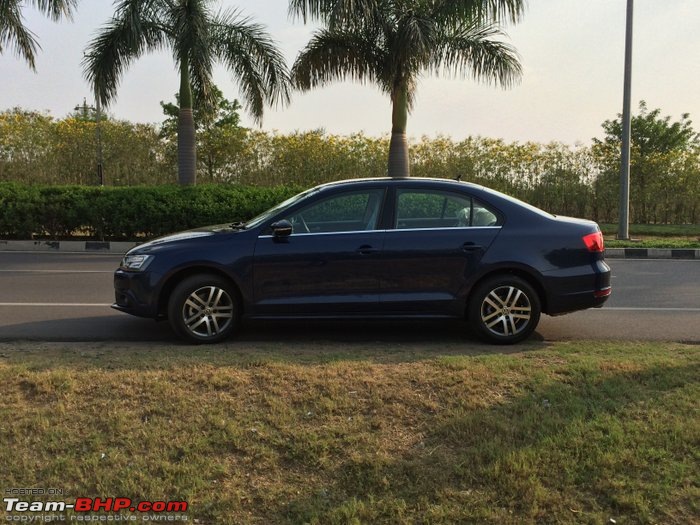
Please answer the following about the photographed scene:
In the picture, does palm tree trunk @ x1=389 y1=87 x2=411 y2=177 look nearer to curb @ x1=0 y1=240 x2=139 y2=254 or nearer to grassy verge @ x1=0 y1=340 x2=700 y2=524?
curb @ x1=0 y1=240 x2=139 y2=254

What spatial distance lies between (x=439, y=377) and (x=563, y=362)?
110 cm

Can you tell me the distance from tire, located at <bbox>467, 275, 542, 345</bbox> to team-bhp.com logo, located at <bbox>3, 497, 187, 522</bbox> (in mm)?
3263

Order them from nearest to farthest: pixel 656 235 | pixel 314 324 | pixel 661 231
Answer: pixel 314 324 < pixel 656 235 < pixel 661 231

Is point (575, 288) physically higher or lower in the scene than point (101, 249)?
lower

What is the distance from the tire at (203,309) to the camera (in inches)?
202

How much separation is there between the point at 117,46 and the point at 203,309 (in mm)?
12008

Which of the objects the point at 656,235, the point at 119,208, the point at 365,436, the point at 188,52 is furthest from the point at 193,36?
the point at 656,235

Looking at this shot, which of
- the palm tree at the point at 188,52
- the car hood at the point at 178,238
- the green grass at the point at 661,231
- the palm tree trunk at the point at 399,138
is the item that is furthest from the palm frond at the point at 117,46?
the green grass at the point at 661,231

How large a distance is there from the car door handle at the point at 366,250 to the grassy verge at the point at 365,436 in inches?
45.1

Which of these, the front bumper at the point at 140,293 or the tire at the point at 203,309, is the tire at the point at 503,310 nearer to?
the tire at the point at 203,309

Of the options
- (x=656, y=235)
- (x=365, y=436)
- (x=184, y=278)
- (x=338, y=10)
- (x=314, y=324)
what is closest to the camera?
(x=365, y=436)

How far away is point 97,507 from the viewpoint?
2.61 m

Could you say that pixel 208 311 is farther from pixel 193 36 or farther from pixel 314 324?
pixel 193 36

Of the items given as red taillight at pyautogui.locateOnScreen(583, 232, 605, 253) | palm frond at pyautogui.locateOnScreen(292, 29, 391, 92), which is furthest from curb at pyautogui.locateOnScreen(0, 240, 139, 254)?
red taillight at pyautogui.locateOnScreen(583, 232, 605, 253)
